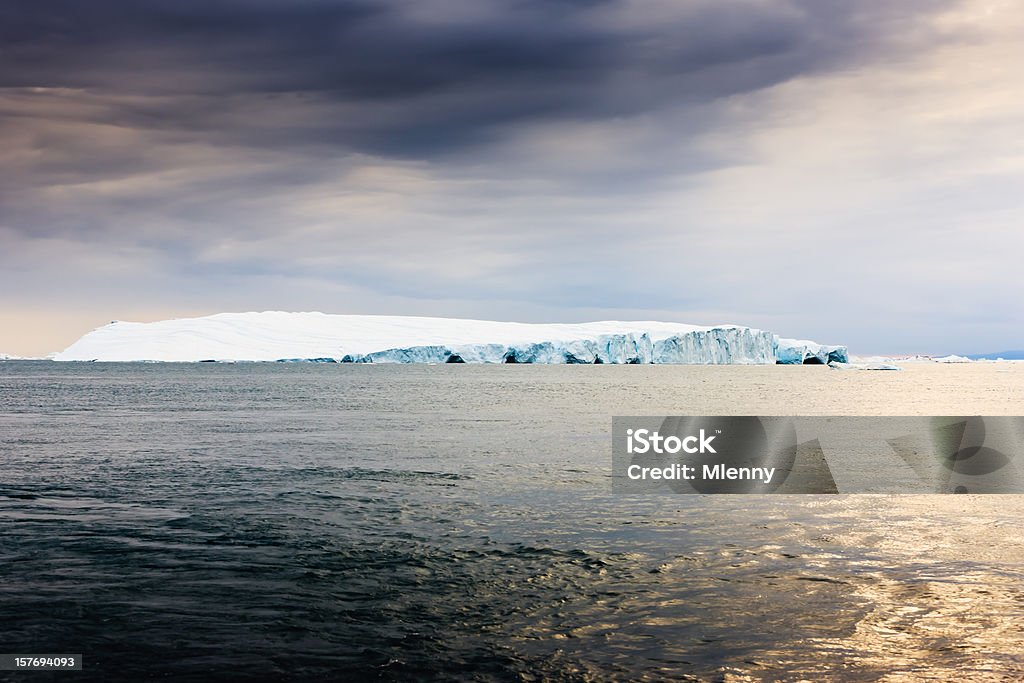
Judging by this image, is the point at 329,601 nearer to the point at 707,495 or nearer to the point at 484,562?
the point at 484,562

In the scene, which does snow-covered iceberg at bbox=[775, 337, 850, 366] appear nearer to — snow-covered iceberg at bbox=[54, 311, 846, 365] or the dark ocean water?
snow-covered iceberg at bbox=[54, 311, 846, 365]

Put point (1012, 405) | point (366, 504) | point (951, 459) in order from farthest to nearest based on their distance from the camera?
point (1012, 405), point (951, 459), point (366, 504)

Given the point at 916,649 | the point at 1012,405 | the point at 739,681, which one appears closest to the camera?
the point at 739,681

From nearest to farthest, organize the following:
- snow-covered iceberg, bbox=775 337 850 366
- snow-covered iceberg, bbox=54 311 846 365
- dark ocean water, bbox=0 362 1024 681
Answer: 1. dark ocean water, bbox=0 362 1024 681
2. snow-covered iceberg, bbox=54 311 846 365
3. snow-covered iceberg, bbox=775 337 850 366

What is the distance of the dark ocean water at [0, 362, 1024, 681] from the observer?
703 cm

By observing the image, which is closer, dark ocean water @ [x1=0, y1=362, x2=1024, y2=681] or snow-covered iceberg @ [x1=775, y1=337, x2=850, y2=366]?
dark ocean water @ [x1=0, y1=362, x2=1024, y2=681]

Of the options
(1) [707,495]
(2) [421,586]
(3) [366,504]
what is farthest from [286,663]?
(1) [707,495]

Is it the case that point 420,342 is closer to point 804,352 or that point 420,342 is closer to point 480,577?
point 804,352

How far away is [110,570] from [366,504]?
5358 millimetres

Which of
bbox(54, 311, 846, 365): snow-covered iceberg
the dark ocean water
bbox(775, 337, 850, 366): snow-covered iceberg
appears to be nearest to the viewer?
the dark ocean water

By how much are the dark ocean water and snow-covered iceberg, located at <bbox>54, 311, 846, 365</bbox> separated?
371 ft

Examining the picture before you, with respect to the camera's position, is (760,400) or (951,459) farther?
(760,400)

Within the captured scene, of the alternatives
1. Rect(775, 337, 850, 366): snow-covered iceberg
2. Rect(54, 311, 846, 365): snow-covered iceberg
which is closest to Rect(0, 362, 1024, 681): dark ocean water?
Rect(54, 311, 846, 365): snow-covered iceberg

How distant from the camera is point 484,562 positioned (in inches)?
411
